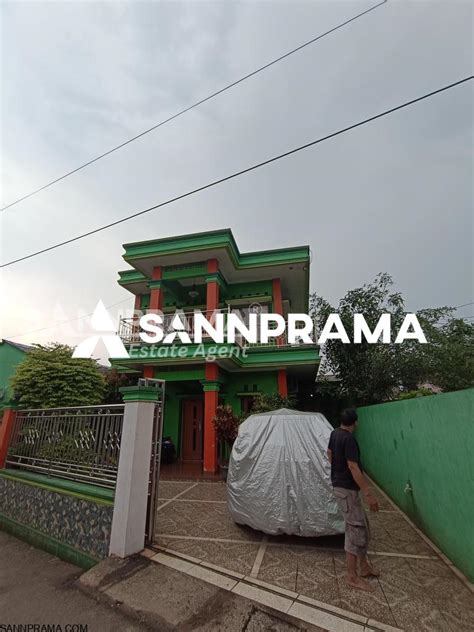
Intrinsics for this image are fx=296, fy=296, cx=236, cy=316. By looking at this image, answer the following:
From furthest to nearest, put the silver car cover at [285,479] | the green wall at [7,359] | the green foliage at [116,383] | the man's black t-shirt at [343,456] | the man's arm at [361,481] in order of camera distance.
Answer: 1. the green wall at [7,359]
2. the green foliage at [116,383]
3. the silver car cover at [285,479]
4. the man's black t-shirt at [343,456]
5. the man's arm at [361,481]

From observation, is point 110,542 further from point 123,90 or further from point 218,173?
point 123,90

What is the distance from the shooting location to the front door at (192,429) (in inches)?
375

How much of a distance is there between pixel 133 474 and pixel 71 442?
1.57 meters

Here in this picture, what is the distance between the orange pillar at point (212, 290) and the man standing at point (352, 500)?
6.72 meters

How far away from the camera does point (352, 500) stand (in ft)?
8.89

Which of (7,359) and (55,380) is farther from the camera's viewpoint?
(7,359)

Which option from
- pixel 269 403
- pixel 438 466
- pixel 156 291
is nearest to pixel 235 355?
pixel 269 403

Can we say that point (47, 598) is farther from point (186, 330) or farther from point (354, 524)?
point (186, 330)

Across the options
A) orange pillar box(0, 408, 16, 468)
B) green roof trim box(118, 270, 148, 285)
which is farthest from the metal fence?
green roof trim box(118, 270, 148, 285)

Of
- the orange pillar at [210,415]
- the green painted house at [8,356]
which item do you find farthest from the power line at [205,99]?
the green painted house at [8,356]

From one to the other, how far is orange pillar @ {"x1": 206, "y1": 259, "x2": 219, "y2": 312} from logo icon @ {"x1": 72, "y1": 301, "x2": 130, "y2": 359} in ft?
9.49

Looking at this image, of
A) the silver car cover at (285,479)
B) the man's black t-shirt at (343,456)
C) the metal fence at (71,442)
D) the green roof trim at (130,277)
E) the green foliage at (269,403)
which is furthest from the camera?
the green roof trim at (130,277)

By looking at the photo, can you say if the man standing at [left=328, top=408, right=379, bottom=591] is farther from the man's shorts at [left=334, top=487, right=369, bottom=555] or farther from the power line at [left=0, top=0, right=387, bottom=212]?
the power line at [left=0, top=0, right=387, bottom=212]

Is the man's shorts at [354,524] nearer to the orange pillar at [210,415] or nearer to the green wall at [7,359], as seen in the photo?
the orange pillar at [210,415]
